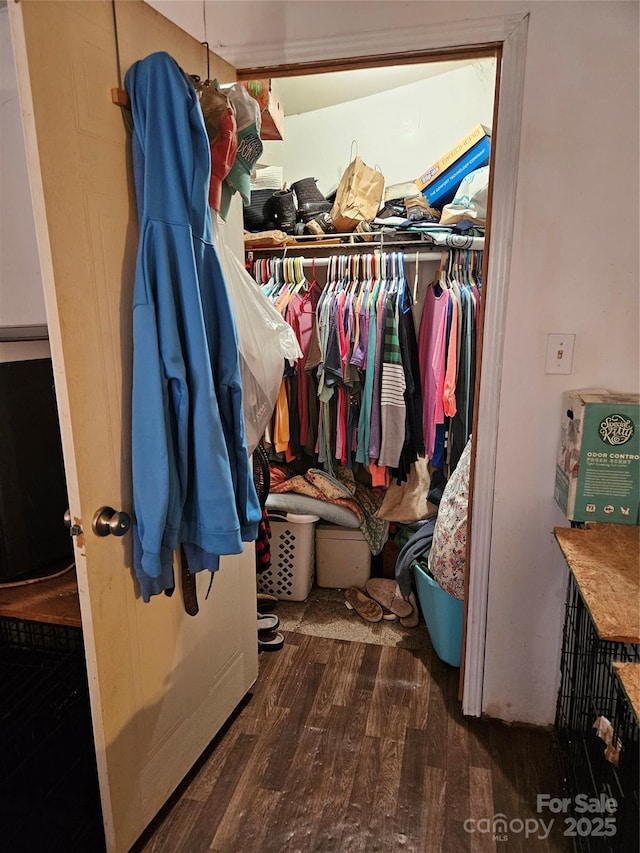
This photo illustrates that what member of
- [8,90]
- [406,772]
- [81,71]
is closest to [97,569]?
[81,71]

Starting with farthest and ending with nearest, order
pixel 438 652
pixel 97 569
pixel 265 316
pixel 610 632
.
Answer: pixel 438 652, pixel 265 316, pixel 97 569, pixel 610 632

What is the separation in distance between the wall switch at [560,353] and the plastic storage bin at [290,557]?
4.43 feet

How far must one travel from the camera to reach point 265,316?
1.63m

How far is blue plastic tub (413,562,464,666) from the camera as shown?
6.66 feet

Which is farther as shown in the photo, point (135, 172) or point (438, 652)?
point (438, 652)

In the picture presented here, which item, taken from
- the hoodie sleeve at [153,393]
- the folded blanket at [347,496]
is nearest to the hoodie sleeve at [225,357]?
the hoodie sleeve at [153,393]

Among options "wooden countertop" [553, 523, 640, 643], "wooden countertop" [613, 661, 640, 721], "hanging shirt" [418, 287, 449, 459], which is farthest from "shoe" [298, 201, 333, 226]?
"wooden countertop" [613, 661, 640, 721]

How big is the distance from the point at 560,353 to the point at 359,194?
147cm

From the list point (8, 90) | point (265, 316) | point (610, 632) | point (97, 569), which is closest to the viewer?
point (610, 632)

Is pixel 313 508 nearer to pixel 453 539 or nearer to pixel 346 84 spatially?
pixel 453 539

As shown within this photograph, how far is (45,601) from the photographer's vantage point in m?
1.29

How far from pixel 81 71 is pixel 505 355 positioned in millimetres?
1271

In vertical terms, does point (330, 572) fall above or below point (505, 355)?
below

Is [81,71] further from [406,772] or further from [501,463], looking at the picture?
[406,772]
